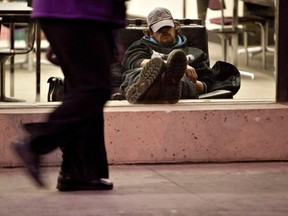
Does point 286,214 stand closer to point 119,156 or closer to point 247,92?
point 119,156

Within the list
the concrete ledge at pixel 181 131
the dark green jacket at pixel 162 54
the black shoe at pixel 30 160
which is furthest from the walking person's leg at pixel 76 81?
the dark green jacket at pixel 162 54

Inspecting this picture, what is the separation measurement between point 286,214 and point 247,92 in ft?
7.44

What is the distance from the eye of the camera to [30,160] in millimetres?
4836

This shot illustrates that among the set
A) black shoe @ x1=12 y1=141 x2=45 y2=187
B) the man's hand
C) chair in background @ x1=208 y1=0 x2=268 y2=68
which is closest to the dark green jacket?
the man's hand

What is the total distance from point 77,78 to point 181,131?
1804 millimetres

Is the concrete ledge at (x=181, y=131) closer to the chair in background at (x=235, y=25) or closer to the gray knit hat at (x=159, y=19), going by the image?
the gray knit hat at (x=159, y=19)

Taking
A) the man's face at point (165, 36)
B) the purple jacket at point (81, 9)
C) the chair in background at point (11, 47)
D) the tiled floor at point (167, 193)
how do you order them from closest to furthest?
the purple jacket at point (81, 9) → the tiled floor at point (167, 193) → the man's face at point (165, 36) → the chair in background at point (11, 47)

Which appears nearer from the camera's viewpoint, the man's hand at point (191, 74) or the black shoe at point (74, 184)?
the black shoe at point (74, 184)

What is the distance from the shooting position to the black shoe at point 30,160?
4.81 meters

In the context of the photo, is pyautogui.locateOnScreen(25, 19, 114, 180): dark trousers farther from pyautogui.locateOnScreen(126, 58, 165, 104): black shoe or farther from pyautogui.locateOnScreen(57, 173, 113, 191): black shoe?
pyautogui.locateOnScreen(126, 58, 165, 104): black shoe

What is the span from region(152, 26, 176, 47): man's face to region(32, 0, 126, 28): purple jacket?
7.73 ft

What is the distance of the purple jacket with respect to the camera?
4953mm

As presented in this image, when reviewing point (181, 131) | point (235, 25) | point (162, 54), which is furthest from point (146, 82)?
point (235, 25)

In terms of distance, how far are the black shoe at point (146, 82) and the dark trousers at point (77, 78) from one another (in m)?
1.44
